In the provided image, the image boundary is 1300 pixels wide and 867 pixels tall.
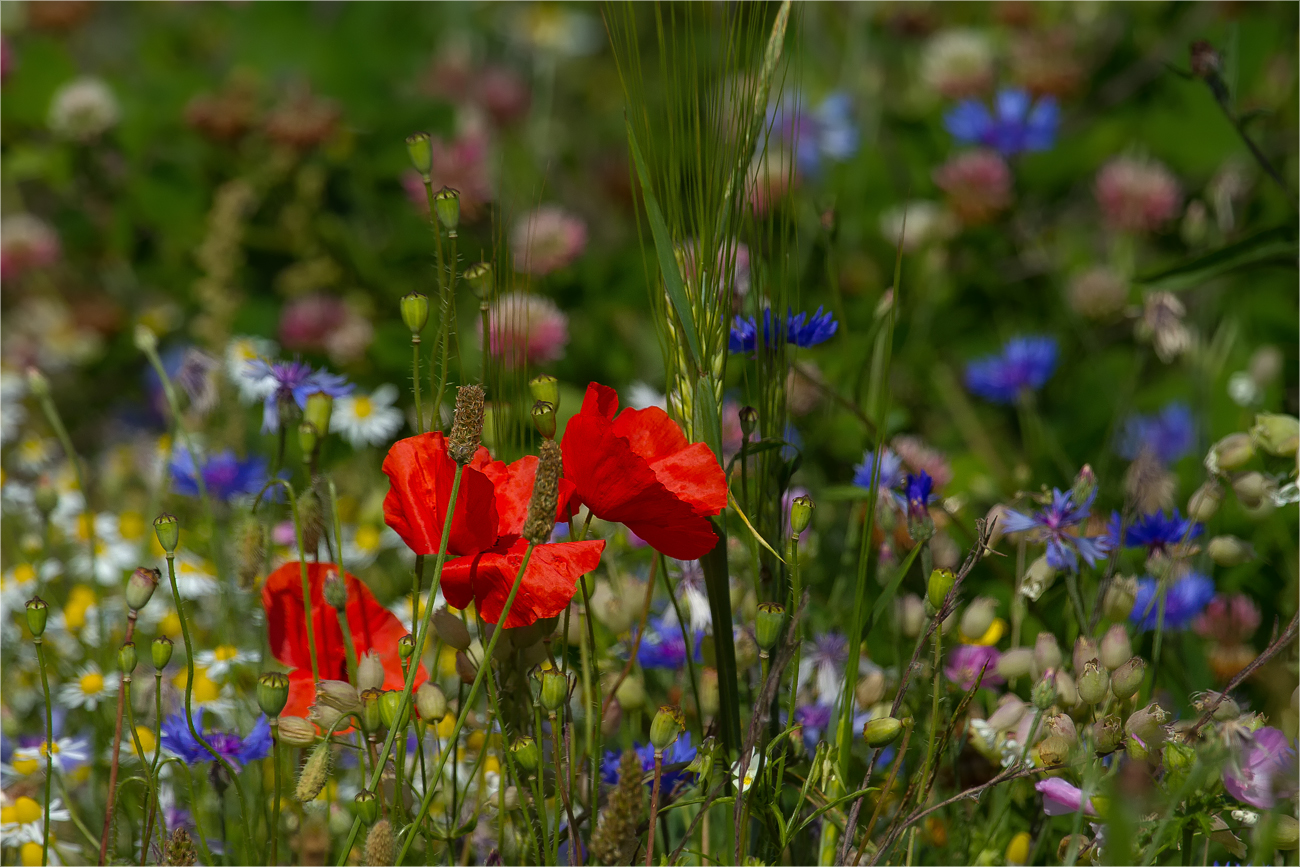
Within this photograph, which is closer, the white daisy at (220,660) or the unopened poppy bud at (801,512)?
the unopened poppy bud at (801,512)

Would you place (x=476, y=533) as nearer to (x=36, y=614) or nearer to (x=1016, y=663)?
(x=36, y=614)

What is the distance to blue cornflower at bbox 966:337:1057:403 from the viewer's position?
1.48 metres

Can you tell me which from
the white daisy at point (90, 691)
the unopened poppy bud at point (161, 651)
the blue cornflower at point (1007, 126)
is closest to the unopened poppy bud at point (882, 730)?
the unopened poppy bud at point (161, 651)

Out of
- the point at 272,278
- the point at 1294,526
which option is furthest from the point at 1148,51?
the point at 272,278

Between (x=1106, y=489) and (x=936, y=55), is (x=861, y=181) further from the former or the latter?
(x=1106, y=489)

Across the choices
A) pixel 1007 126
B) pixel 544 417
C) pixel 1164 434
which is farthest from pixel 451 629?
pixel 1007 126

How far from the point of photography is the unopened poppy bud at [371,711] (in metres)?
0.66

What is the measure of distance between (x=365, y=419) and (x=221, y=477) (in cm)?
18

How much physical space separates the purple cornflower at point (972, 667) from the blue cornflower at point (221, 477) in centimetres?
71

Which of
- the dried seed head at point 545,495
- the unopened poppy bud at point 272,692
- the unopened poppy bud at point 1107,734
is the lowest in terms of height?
the unopened poppy bud at point 1107,734

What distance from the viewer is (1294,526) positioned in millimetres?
1117

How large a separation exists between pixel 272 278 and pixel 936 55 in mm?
1213

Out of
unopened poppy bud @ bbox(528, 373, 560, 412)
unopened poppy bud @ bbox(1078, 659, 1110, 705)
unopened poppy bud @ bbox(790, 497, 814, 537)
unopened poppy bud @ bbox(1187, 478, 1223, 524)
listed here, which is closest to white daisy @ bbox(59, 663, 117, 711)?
unopened poppy bud @ bbox(528, 373, 560, 412)

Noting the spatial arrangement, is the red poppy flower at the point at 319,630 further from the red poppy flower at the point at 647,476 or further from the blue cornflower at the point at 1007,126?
the blue cornflower at the point at 1007,126
